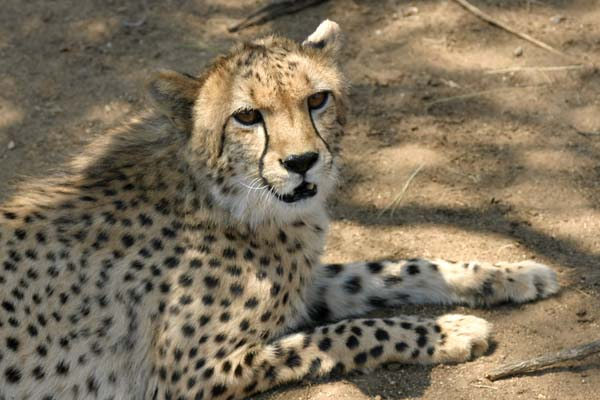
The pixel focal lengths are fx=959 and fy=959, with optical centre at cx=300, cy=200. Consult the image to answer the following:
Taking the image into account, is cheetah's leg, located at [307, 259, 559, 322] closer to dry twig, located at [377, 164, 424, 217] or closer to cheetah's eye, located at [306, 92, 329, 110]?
dry twig, located at [377, 164, 424, 217]

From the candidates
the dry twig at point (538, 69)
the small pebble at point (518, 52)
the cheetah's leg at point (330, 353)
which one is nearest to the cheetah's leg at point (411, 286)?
the cheetah's leg at point (330, 353)

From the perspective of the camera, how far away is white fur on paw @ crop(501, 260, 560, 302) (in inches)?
161

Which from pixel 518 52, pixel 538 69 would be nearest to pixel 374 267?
pixel 538 69

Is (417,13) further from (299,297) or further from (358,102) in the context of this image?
(299,297)

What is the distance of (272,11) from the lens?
618 cm

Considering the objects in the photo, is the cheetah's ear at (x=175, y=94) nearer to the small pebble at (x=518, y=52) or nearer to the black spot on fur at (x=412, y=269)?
the black spot on fur at (x=412, y=269)

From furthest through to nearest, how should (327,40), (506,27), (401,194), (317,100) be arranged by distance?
(506,27)
(401,194)
(327,40)
(317,100)

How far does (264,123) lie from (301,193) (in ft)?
0.96

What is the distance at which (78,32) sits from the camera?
6.20 metres

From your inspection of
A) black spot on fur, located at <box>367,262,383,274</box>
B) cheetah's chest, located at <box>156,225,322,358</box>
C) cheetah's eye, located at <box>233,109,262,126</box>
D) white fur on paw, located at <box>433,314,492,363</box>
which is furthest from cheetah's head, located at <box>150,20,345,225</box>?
white fur on paw, located at <box>433,314,492,363</box>

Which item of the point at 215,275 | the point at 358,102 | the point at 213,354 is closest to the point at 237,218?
the point at 215,275

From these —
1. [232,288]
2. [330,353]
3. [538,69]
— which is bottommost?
[330,353]

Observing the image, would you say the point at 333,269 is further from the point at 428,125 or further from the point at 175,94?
the point at 428,125

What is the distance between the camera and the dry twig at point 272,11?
20.0 ft
